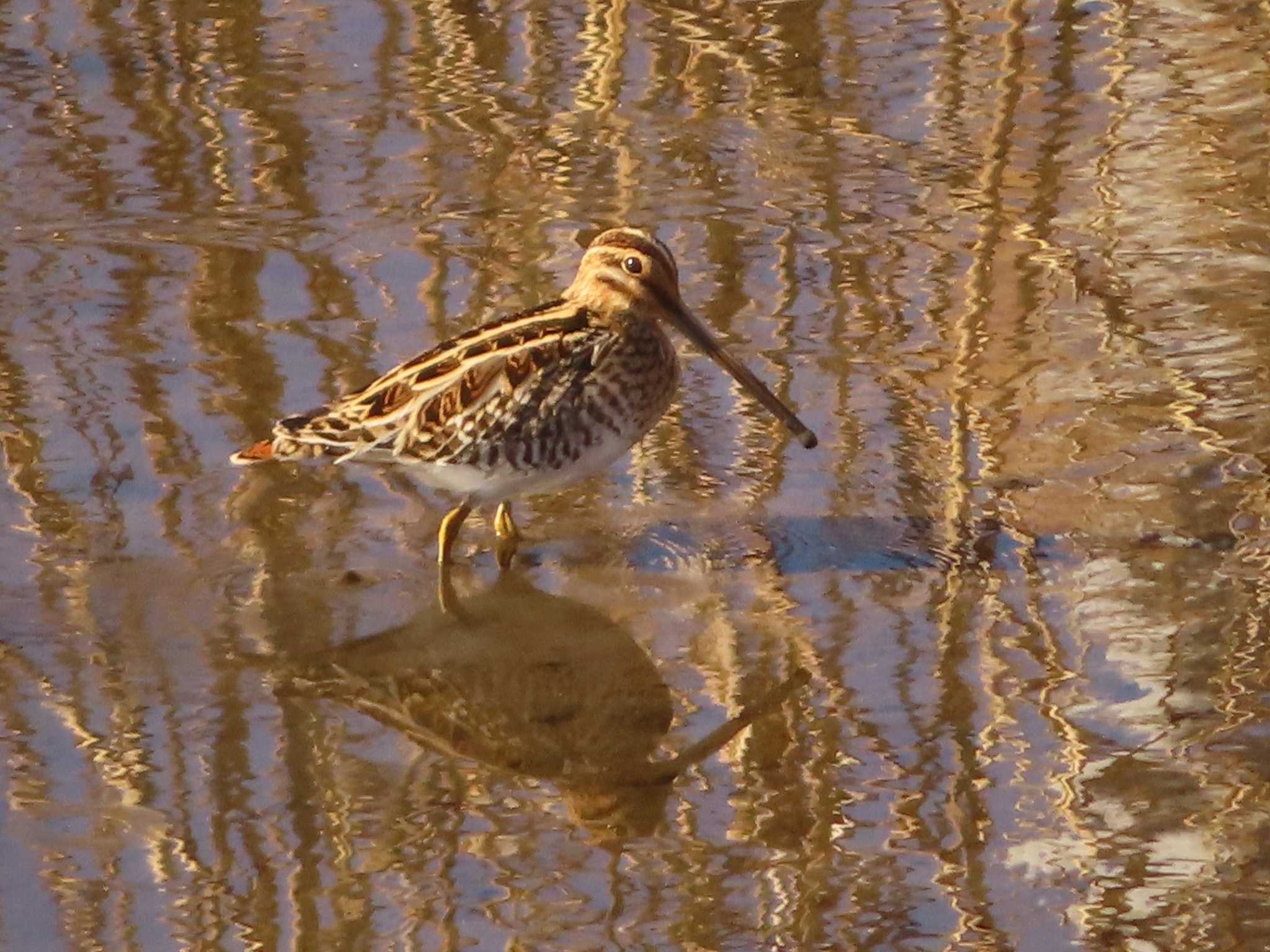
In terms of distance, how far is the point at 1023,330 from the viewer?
24.1ft

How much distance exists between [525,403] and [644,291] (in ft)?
1.62

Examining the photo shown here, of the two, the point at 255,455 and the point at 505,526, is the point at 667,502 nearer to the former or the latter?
the point at 505,526

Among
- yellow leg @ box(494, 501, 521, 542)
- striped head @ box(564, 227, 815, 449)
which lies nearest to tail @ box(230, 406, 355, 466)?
yellow leg @ box(494, 501, 521, 542)

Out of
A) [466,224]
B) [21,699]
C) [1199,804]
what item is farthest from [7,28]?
[1199,804]

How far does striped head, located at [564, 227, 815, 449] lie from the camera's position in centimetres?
642

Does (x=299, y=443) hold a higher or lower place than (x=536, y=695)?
higher

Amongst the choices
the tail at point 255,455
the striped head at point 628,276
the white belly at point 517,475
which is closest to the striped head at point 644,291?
the striped head at point 628,276

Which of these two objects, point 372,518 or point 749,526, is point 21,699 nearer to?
point 372,518

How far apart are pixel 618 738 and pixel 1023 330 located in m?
2.49

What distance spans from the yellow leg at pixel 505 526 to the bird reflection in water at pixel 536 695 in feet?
0.78

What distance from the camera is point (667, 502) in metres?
6.53

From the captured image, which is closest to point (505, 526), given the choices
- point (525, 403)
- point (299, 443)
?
point (525, 403)

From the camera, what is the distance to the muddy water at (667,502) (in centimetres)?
488

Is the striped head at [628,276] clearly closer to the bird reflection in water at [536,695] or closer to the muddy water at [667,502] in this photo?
the muddy water at [667,502]
